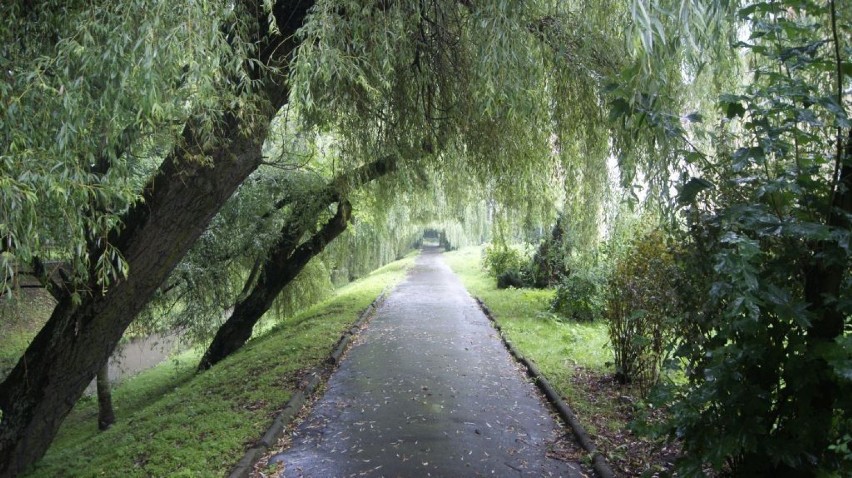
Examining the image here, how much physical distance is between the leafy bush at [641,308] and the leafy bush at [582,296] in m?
4.55

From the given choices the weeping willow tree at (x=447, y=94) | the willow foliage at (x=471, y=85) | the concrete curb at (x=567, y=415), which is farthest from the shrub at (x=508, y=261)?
the willow foliage at (x=471, y=85)

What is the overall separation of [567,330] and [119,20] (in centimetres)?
883

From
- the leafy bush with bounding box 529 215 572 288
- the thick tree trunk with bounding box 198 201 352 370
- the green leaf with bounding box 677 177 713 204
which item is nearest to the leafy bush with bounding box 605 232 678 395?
the green leaf with bounding box 677 177 713 204

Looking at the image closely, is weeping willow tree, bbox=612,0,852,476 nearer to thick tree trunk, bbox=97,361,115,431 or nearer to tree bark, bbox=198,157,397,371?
tree bark, bbox=198,157,397,371

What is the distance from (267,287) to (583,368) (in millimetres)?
6465

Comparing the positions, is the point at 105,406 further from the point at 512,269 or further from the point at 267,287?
the point at 512,269

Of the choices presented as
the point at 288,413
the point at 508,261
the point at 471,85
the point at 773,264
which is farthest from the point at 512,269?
A: the point at 773,264

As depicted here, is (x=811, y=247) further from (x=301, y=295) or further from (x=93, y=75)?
(x=301, y=295)

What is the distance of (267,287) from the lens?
10.7m

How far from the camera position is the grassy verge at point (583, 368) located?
181 inches

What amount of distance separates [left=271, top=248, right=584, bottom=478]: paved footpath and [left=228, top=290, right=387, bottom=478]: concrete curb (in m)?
0.17

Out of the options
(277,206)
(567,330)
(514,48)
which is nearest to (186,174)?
(514,48)

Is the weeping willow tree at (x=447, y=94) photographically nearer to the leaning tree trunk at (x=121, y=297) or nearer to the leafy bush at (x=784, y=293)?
the leaning tree trunk at (x=121, y=297)

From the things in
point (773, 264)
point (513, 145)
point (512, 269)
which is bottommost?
point (512, 269)
